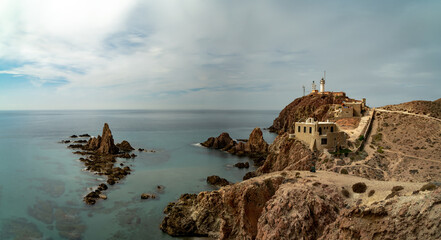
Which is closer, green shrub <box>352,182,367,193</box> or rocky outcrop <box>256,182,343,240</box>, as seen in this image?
rocky outcrop <box>256,182,343,240</box>

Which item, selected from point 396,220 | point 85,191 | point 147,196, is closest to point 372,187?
point 396,220

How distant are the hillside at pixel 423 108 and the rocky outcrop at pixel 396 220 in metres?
Answer: 47.2

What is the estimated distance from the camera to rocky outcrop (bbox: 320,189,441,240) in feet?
45.1

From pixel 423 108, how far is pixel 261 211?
158 ft

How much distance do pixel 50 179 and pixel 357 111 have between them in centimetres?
7573

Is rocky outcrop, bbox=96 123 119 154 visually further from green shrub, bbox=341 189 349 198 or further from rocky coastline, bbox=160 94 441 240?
green shrub, bbox=341 189 349 198

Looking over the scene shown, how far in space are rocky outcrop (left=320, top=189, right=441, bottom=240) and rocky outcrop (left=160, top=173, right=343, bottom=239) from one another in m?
5.79

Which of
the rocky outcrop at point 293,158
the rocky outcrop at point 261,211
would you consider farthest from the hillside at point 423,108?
the rocky outcrop at point 261,211

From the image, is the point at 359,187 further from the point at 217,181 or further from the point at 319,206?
the point at 217,181

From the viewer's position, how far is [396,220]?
14.9m

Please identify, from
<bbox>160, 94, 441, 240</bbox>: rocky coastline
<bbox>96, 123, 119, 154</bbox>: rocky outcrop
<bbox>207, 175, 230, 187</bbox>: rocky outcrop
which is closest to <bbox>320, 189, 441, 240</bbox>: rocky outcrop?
<bbox>160, 94, 441, 240</bbox>: rocky coastline

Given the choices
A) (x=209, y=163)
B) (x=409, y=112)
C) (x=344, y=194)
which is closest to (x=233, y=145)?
(x=209, y=163)

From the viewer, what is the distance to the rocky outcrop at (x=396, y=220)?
13758 millimetres

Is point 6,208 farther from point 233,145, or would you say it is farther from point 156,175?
point 233,145
